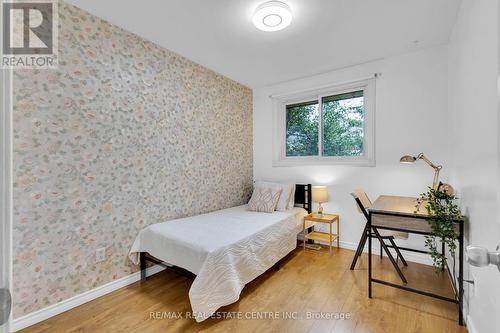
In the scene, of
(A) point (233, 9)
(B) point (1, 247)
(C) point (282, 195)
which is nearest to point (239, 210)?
(C) point (282, 195)

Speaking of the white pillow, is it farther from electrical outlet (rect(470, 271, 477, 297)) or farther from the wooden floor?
electrical outlet (rect(470, 271, 477, 297))

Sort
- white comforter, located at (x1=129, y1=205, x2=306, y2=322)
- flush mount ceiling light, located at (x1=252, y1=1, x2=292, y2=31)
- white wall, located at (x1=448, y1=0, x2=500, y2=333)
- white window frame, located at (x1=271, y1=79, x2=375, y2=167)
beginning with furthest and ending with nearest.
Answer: white window frame, located at (x1=271, y1=79, x2=375, y2=167) → flush mount ceiling light, located at (x1=252, y1=1, x2=292, y2=31) → white comforter, located at (x1=129, y1=205, x2=306, y2=322) → white wall, located at (x1=448, y1=0, x2=500, y2=333)

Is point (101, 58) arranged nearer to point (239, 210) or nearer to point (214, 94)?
point (214, 94)

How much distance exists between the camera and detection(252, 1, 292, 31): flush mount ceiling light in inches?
77.4

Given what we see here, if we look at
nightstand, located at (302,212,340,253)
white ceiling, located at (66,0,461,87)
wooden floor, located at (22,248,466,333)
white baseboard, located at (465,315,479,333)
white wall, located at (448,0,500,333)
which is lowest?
wooden floor, located at (22,248,466,333)

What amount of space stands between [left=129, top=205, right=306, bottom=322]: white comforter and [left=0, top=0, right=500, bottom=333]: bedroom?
0.06 ft

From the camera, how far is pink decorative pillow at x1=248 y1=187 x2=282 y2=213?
3234mm

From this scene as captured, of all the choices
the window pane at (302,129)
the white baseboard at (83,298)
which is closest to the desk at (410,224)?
the white baseboard at (83,298)

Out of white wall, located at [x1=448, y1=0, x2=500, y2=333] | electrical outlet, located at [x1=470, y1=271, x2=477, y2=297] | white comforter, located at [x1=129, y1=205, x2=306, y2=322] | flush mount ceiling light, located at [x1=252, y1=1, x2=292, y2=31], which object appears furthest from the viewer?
flush mount ceiling light, located at [x1=252, y1=1, x2=292, y2=31]

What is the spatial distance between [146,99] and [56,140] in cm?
93

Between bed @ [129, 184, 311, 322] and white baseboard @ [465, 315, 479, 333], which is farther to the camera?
bed @ [129, 184, 311, 322]

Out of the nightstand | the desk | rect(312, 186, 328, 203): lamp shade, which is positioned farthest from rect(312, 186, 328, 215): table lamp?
the desk

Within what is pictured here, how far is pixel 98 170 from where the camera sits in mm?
2131

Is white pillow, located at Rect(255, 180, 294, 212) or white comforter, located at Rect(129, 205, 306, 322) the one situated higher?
white pillow, located at Rect(255, 180, 294, 212)
